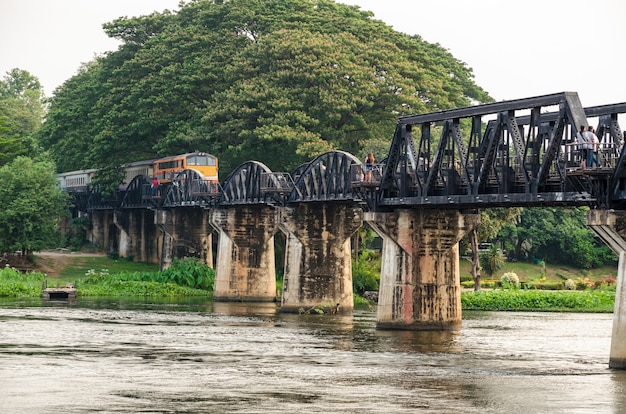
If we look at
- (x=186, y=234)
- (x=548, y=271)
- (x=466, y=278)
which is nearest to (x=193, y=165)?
(x=186, y=234)

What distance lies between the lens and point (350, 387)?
136 ft

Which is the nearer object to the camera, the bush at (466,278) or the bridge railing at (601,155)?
the bridge railing at (601,155)

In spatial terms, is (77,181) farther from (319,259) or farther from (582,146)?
(582,146)

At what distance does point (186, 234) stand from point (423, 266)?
163ft

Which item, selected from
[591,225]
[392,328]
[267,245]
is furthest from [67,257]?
[591,225]

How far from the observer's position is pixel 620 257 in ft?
145

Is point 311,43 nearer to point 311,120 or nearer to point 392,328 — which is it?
point 311,120

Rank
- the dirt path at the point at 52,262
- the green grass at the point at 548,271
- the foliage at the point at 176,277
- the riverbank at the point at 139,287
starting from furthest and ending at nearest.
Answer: the green grass at the point at 548,271, the dirt path at the point at 52,262, the foliage at the point at 176,277, the riverbank at the point at 139,287

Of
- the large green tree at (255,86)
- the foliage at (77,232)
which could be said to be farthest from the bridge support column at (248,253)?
the foliage at (77,232)

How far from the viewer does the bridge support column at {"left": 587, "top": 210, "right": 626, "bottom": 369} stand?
4391 cm

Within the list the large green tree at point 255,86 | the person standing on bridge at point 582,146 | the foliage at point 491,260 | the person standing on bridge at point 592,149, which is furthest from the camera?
the foliage at point 491,260

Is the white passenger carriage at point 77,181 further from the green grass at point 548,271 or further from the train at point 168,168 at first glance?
the green grass at point 548,271

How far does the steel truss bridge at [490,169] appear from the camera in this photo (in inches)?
1849

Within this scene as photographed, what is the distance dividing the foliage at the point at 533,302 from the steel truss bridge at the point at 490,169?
17021mm
